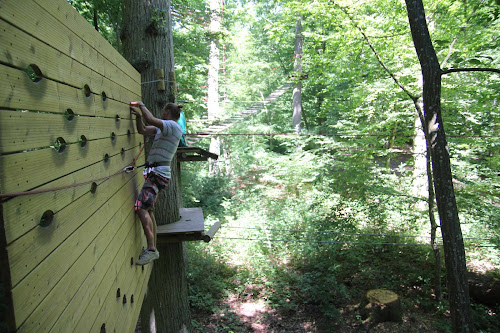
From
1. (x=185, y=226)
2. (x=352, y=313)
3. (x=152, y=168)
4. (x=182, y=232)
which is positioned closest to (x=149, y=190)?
(x=152, y=168)

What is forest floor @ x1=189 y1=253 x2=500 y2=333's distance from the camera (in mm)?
5094

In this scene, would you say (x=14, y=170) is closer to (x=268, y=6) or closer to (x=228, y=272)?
(x=228, y=272)

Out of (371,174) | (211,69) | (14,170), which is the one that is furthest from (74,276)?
(211,69)

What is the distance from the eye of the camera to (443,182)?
11.1ft

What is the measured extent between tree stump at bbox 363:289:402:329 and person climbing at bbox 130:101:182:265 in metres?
4.29

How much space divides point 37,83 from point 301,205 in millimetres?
7841

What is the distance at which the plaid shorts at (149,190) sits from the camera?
7.88 ft

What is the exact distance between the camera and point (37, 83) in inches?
38.5

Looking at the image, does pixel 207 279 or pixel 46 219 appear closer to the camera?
pixel 46 219

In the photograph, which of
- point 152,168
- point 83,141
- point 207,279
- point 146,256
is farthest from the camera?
point 207,279

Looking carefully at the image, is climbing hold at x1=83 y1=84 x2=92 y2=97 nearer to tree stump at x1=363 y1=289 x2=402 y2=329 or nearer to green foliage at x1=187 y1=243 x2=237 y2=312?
green foliage at x1=187 y1=243 x2=237 y2=312

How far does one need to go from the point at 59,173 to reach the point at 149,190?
4.48ft

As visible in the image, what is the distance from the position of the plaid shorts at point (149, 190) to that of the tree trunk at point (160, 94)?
1.03 meters

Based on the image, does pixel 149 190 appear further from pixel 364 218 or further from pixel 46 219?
pixel 364 218
